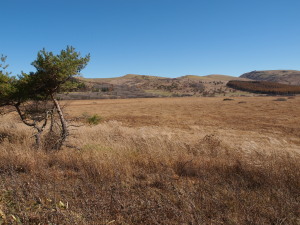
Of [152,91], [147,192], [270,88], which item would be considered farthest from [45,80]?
[270,88]

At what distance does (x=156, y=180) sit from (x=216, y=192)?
1157 millimetres

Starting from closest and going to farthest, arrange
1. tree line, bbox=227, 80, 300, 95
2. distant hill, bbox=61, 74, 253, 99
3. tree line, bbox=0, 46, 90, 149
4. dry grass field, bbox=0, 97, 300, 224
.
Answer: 1. dry grass field, bbox=0, 97, 300, 224
2. tree line, bbox=0, 46, 90, 149
3. distant hill, bbox=61, 74, 253, 99
4. tree line, bbox=227, 80, 300, 95

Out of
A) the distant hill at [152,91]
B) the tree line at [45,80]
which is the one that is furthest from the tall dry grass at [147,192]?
the distant hill at [152,91]

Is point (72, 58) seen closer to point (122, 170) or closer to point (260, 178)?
point (122, 170)

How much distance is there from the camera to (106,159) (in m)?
4.75

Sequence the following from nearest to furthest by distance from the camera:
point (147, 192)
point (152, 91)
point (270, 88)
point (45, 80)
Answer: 1. point (147, 192)
2. point (45, 80)
3. point (270, 88)
4. point (152, 91)

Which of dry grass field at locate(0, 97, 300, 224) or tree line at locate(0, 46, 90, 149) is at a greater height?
tree line at locate(0, 46, 90, 149)

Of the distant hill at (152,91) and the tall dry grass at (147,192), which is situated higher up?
the distant hill at (152,91)

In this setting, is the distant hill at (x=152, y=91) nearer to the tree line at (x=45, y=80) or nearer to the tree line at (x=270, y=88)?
the tree line at (x=270, y=88)

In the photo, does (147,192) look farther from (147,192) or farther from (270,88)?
(270,88)

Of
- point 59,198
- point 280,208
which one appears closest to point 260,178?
point 280,208

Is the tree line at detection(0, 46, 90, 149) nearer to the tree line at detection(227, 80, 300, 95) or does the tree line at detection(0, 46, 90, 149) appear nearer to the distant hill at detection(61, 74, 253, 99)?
the distant hill at detection(61, 74, 253, 99)

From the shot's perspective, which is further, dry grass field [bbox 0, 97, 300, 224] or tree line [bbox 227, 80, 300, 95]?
tree line [bbox 227, 80, 300, 95]

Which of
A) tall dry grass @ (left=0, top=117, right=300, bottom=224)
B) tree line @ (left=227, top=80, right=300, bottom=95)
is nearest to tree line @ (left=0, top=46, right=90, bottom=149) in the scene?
tall dry grass @ (left=0, top=117, right=300, bottom=224)
